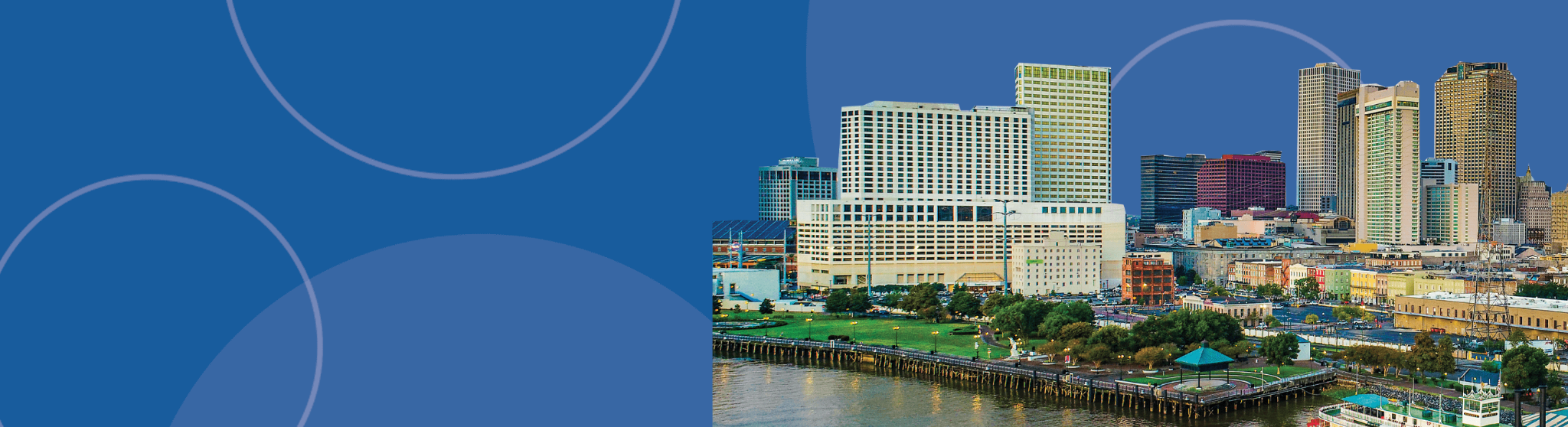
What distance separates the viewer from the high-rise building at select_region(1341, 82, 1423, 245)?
36.6 metres

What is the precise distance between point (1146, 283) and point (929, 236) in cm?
585

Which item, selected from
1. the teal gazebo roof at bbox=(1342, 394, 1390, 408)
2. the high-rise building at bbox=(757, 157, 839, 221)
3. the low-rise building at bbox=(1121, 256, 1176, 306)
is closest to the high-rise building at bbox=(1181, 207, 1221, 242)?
the high-rise building at bbox=(757, 157, 839, 221)

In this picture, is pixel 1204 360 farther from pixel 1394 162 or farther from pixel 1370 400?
pixel 1394 162

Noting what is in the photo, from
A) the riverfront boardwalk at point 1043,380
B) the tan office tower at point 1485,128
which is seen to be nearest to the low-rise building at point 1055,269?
the riverfront boardwalk at point 1043,380

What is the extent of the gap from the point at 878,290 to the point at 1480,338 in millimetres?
12435

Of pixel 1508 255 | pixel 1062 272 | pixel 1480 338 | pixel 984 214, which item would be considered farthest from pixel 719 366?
pixel 1508 255

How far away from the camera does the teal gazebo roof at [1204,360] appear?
11.2 m

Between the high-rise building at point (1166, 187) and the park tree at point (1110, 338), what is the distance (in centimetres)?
4318

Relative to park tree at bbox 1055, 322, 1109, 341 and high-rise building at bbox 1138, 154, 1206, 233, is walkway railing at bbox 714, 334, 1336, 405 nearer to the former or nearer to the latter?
park tree at bbox 1055, 322, 1109, 341

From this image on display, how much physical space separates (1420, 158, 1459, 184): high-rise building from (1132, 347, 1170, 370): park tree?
34.9 m

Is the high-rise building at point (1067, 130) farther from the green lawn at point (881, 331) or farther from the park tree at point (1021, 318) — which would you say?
the park tree at point (1021, 318)

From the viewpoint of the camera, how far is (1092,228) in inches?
1029

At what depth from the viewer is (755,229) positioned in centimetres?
3409

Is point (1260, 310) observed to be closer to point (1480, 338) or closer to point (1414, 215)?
point (1480, 338)
